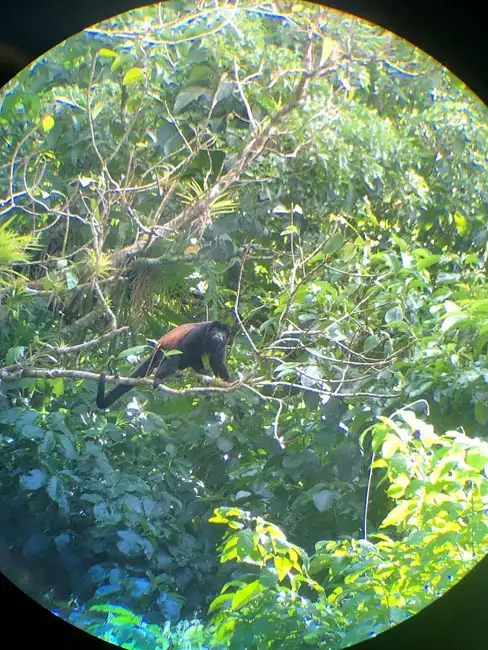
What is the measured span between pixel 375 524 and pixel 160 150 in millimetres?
1573

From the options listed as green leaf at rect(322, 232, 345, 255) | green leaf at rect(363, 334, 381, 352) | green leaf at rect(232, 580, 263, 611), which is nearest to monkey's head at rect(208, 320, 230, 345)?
green leaf at rect(322, 232, 345, 255)

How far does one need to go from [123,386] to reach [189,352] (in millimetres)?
273

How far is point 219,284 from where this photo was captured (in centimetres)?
276

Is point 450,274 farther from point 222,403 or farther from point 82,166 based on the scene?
point 82,166

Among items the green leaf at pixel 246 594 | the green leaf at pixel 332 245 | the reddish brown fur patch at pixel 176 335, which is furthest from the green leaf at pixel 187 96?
the green leaf at pixel 246 594

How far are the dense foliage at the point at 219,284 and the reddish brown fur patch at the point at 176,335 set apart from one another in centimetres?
5

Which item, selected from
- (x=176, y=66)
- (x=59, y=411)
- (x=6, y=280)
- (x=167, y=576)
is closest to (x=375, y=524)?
(x=167, y=576)

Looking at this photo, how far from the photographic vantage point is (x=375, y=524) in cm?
271

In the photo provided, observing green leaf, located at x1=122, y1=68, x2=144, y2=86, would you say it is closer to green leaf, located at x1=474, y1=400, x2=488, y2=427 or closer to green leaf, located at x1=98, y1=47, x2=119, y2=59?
green leaf, located at x1=98, y1=47, x2=119, y2=59

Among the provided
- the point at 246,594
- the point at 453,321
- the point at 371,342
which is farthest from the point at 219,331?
the point at 246,594

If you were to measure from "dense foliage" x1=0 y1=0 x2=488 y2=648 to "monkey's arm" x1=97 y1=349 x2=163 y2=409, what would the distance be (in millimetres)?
68

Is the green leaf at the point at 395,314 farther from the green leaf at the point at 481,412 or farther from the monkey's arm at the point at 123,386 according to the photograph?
the monkey's arm at the point at 123,386

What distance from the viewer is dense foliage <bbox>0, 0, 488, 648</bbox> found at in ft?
7.55

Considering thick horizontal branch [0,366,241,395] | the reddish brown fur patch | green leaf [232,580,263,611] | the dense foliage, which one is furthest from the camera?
the reddish brown fur patch
